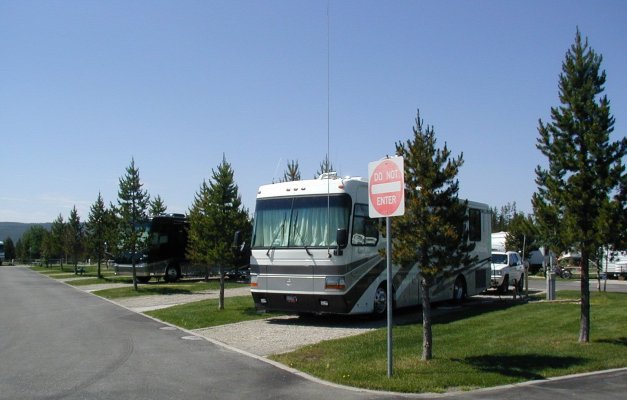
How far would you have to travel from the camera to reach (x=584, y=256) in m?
11.6

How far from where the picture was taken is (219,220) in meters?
18.7

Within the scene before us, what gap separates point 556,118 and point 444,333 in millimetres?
5009

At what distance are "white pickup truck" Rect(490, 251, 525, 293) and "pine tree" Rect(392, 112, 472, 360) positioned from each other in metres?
14.4

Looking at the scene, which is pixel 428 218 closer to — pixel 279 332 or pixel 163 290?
pixel 279 332

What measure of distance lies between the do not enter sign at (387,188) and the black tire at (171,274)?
26697mm

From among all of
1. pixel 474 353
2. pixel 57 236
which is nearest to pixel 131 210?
pixel 474 353

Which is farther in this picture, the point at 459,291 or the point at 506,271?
the point at 506,271

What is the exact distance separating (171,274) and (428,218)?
88.5 feet

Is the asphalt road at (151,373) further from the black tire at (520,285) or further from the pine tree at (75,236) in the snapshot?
the pine tree at (75,236)

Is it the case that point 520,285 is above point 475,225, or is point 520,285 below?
below

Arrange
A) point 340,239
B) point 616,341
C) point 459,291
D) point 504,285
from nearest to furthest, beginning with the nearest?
point 616,341, point 340,239, point 459,291, point 504,285

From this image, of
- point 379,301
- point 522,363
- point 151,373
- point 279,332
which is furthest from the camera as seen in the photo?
point 379,301

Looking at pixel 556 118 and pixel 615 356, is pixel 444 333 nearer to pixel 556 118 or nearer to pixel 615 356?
pixel 615 356

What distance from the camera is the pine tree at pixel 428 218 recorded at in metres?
9.88
